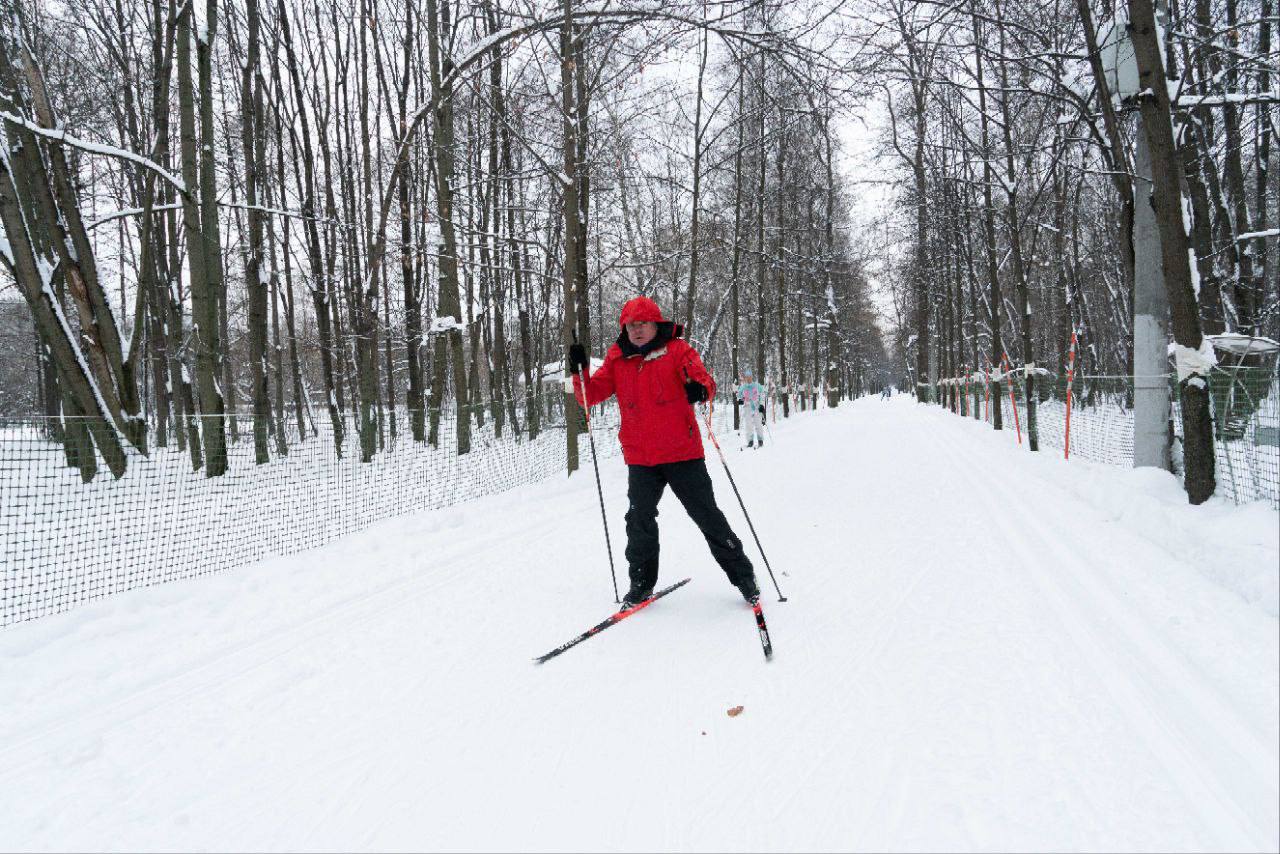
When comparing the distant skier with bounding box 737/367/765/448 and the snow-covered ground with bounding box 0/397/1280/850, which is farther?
the distant skier with bounding box 737/367/765/448

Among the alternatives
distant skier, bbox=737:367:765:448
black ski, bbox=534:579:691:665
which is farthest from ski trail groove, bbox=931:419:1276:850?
distant skier, bbox=737:367:765:448

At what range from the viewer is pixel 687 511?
4.02 metres

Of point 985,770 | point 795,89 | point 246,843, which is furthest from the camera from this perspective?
point 795,89

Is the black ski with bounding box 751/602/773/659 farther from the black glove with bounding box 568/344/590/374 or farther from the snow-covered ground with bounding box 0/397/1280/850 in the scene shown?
the black glove with bounding box 568/344/590/374

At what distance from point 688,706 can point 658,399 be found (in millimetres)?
1833

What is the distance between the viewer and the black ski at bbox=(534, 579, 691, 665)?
336 cm

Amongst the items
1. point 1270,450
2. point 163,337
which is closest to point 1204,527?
point 1270,450

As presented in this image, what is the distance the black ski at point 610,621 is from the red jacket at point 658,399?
899mm

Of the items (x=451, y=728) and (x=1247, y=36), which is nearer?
(x=451, y=728)

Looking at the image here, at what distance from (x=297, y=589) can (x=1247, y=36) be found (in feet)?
59.5

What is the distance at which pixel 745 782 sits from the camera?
224 centimetres

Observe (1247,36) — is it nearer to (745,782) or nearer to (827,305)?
(745,782)

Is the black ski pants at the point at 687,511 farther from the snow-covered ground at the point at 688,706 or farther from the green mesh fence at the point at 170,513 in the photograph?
the green mesh fence at the point at 170,513

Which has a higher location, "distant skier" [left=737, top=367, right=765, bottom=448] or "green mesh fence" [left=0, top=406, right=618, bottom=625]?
"distant skier" [left=737, top=367, right=765, bottom=448]
